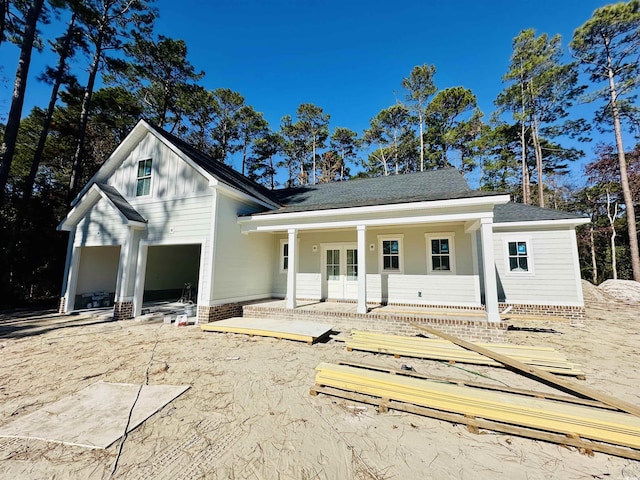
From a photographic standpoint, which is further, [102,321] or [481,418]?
[102,321]

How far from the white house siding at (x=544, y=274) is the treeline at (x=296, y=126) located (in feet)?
32.5

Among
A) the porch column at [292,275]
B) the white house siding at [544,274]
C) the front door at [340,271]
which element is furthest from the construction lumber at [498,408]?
the white house siding at [544,274]

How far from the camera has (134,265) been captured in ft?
29.0

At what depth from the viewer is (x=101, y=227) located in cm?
931

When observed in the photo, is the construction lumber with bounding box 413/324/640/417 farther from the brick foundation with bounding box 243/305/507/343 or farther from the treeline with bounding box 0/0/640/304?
the treeline with bounding box 0/0/640/304

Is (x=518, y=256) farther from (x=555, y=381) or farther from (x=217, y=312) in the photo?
(x=217, y=312)

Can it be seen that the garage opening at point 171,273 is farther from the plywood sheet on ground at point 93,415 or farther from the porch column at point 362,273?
the plywood sheet on ground at point 93,415

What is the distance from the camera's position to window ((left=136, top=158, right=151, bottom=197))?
30.7ft

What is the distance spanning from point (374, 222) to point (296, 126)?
843 inches

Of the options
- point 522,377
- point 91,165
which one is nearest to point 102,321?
point 522,377

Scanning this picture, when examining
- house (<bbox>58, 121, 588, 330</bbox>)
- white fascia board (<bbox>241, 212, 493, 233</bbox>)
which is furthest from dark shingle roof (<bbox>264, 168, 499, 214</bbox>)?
white fascia board (<bbox>241, 212, 493, 233</bbox>)

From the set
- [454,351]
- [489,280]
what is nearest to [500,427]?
[454,351]

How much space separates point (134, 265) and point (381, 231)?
28.6 feet

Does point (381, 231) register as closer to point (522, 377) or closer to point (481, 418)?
point (522, 377)
